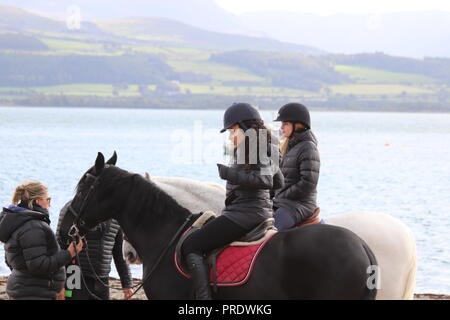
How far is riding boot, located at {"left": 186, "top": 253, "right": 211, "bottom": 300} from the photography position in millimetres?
6852

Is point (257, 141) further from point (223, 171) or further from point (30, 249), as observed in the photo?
point (30, 249)

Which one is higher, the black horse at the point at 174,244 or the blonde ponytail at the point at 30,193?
the blonde ponytail at the point at 30,193

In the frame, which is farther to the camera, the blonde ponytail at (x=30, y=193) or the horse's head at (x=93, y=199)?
the blonde ponytail at (x=30, y=193)

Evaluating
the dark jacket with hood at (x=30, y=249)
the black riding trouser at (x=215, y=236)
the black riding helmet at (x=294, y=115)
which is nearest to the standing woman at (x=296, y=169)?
the black riding helmet at (x=294, y=115)

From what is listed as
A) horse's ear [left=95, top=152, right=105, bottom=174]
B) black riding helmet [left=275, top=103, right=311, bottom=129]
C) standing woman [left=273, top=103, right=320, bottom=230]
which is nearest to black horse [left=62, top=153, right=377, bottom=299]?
horse's ear [left=95, top=152, right=105, bottom=174]

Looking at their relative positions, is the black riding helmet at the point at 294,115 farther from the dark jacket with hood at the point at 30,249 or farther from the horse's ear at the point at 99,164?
the dark jacket with hood at the point at 30,249

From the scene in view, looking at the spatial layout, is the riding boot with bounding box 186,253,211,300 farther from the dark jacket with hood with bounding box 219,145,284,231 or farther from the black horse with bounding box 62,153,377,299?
the dark jacket with hood with bounding box 219,145,284,231

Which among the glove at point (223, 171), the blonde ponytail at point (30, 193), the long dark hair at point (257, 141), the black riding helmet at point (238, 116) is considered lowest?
the blonde ponytail at point (30, 193)

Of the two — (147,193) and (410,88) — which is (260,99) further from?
(147,193)

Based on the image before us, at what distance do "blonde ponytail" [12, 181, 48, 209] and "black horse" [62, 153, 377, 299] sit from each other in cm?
37

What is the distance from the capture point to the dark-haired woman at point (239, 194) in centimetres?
692

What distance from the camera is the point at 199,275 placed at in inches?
271

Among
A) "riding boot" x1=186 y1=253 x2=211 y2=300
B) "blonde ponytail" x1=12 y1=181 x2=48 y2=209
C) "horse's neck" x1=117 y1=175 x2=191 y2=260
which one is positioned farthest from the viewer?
"blonde ponytail" x1=12 y1=181 x2=48 y2=209

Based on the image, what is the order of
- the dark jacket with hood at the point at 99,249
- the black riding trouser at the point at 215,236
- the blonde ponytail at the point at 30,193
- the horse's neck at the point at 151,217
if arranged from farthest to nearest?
1. the dark jacket with hood at the point at 99,249
2. the blonde ponytail at the point at 30,193
3. the horse's neck at the point at 151,217
4. the black riding trouser at the point at 215,236
